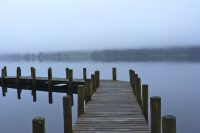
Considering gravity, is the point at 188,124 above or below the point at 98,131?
below

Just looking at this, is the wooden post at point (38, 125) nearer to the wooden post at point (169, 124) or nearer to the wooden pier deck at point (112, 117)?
the wooden post at point (169, 124)

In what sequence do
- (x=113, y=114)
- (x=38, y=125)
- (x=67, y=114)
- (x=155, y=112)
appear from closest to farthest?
(x=38, y=125) < (x=155, y=112) < (x=67, y=114) < (x=113, y=114)

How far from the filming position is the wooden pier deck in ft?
30.2

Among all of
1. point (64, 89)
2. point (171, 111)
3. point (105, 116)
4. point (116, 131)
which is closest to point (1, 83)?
point (64, 89)

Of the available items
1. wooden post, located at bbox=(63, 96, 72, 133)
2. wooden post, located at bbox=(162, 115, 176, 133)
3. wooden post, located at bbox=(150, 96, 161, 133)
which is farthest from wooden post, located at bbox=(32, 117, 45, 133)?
wooden post, located at bbox=(150, 96, 161, 133)

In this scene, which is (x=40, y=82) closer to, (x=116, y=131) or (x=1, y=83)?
(x=1, y=83)

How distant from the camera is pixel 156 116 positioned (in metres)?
8.75

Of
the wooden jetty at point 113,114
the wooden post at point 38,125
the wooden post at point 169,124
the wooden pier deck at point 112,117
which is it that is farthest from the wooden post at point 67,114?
the wooden post at point 169,124

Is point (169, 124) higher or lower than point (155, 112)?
higher

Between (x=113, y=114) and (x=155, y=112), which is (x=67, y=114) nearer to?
(x=155, y=112)

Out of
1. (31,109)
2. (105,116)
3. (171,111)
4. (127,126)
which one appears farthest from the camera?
(31,109)

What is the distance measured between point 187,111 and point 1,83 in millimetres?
17355

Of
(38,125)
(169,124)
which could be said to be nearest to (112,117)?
(169,124)

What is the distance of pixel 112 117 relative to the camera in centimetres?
1072
